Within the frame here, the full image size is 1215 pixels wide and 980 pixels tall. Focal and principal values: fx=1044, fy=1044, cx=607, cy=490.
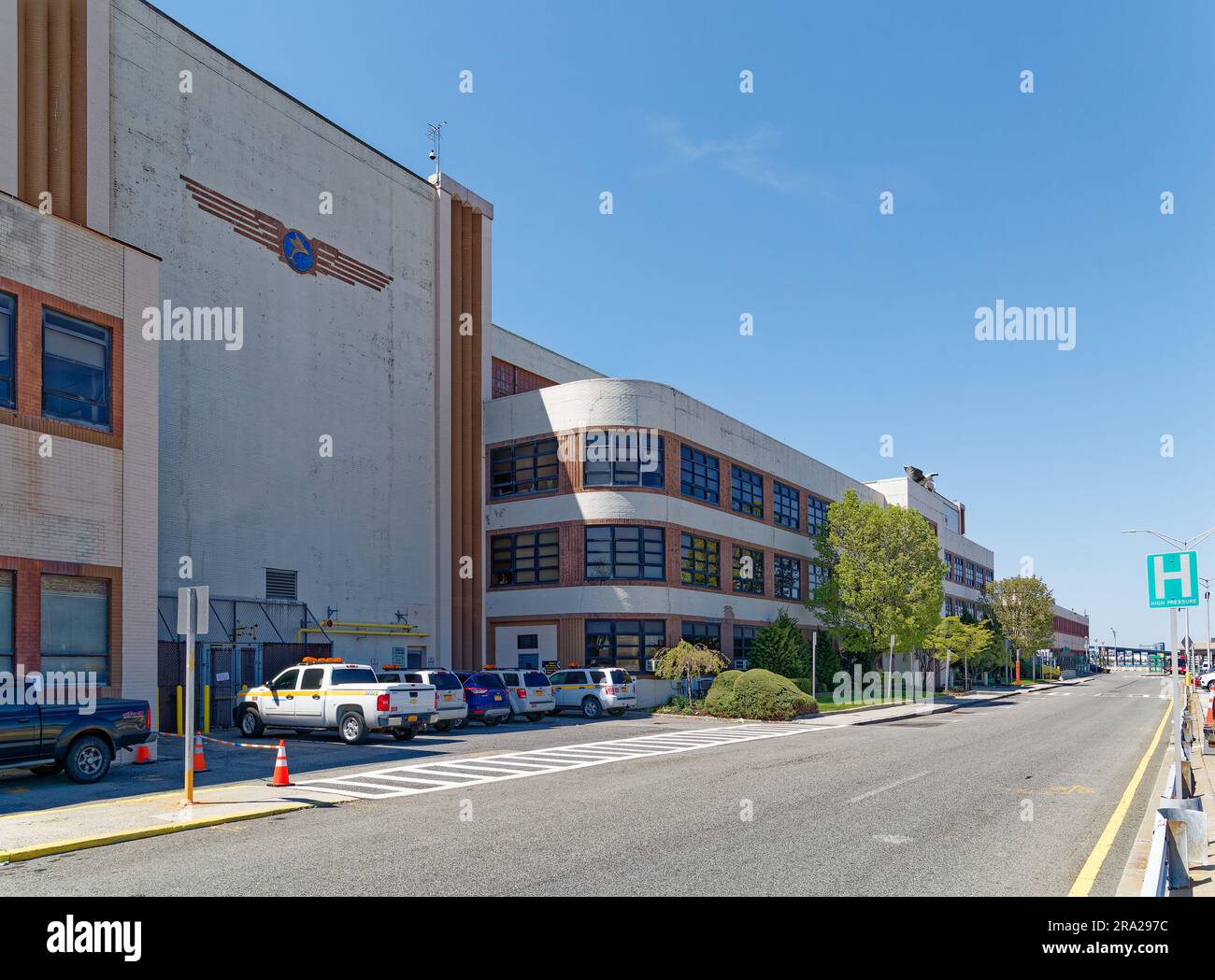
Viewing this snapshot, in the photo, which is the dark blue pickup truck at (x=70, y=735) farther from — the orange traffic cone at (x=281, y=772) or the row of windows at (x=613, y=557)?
the row of windows at (x=613, y=557)

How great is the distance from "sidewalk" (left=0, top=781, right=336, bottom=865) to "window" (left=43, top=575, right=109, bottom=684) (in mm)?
7208

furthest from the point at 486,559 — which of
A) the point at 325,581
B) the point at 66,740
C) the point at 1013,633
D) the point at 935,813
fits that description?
the point at 1013,633

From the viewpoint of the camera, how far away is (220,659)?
105 ft

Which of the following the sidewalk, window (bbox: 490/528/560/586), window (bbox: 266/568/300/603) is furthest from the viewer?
window (bbox: 490/528/560/586)

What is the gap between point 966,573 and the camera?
308ft

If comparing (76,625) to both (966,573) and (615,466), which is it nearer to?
(615,466)

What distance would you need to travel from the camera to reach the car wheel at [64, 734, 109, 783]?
17.7 meters

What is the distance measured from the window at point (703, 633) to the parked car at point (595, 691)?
299 inches

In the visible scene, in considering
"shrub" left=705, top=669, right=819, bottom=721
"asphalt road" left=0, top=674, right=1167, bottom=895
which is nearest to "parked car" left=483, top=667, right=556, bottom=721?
"shrub" left=705, top=669, right=819, bottom=721

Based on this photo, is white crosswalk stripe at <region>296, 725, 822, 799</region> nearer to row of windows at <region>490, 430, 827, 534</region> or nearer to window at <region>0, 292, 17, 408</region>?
window at <region>0, 292, 17, 408</region>

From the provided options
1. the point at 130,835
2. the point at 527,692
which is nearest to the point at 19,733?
the point at 130,835

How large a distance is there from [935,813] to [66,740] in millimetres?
13975

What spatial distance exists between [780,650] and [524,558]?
12.9 meters
